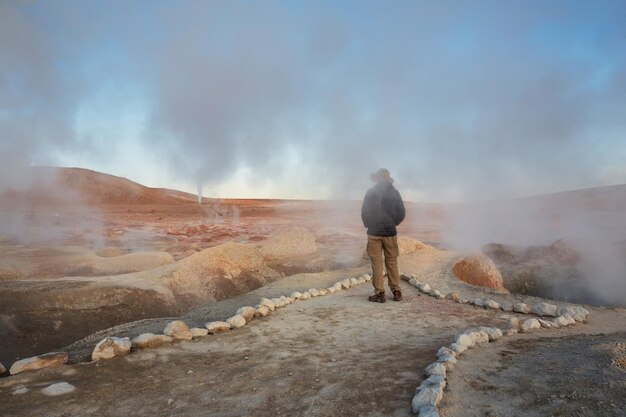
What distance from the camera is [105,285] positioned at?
6520 millimetres

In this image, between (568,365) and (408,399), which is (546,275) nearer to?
(568,365)

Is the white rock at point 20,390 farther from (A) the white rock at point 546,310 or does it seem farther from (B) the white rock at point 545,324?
(A) the white rock at point 546,310

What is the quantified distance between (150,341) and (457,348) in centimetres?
267

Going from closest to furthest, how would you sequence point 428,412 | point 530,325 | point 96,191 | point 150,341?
1. point 428,412
2. point 150,341
3. point 530,325
4. point 96,191

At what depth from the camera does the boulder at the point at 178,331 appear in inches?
167

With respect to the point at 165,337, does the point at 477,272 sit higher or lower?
lower

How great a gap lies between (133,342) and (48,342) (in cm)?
238

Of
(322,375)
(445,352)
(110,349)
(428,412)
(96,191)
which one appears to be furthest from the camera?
(96,191)

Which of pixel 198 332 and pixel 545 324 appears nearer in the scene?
pixel 198 332

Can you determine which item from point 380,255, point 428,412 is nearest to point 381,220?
point 380,255

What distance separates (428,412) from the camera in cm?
235

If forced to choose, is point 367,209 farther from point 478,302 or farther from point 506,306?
point 506,306

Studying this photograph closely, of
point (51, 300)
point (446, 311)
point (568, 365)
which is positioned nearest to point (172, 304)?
point (51, 300)

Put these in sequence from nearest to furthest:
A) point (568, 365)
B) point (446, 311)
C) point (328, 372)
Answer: point (568, 365) < point (328, 372) < point (446, 311)
